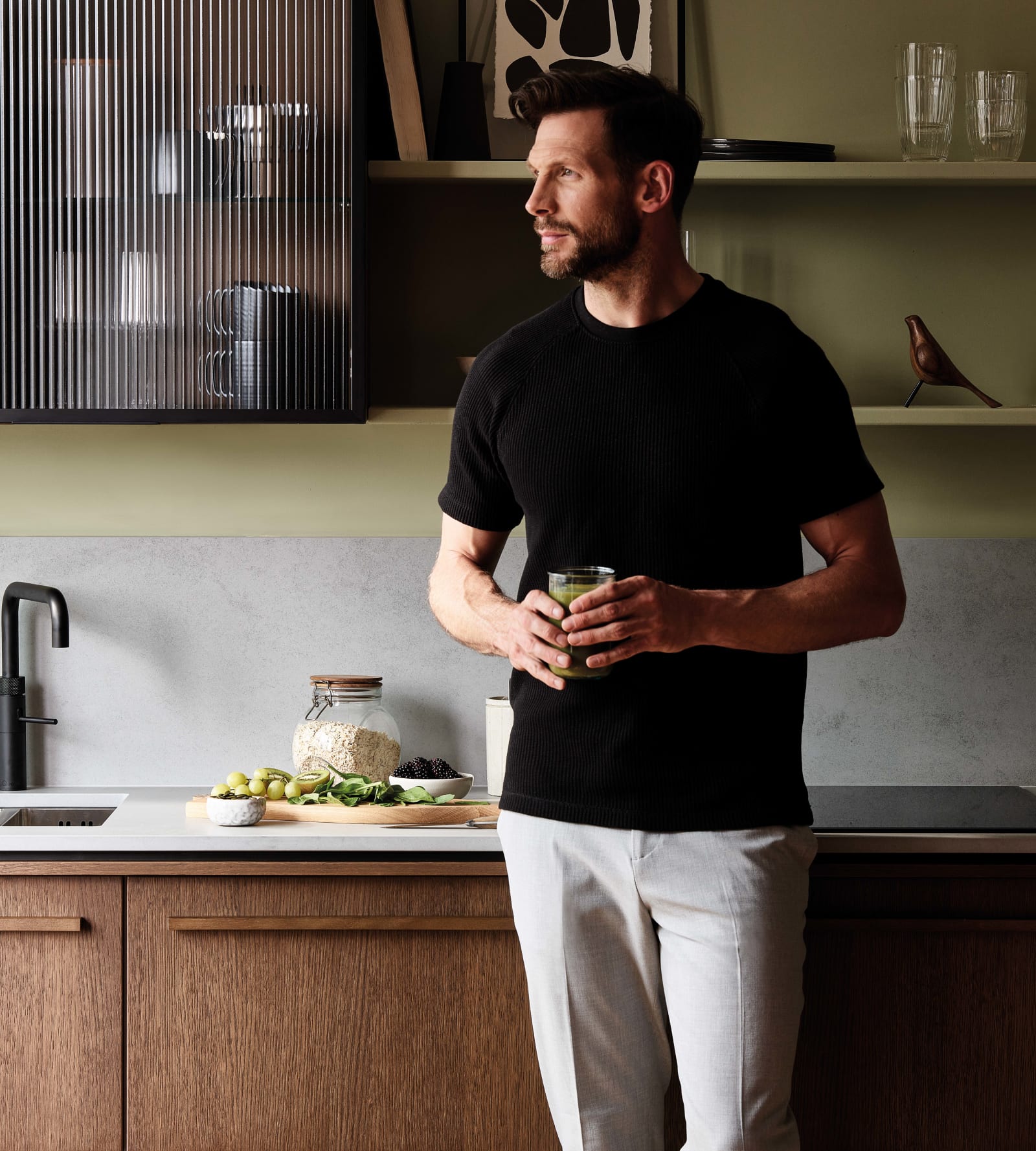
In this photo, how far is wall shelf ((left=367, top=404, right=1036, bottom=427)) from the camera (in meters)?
2.27

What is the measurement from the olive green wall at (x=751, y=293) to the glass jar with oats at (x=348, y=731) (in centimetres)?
37

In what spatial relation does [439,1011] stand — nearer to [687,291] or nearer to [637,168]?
[687,291]

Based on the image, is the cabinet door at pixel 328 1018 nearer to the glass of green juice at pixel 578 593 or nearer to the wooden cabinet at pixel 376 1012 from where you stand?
the wooden cabinet at pixel 376 1012

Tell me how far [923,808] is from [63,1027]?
4.78ft

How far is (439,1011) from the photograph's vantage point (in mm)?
1929

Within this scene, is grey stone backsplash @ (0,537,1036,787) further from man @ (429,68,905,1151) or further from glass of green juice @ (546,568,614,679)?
glass of green juice @ (546,568,614,679)

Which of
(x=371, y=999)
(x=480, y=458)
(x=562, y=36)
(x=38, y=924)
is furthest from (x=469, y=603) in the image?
(x=562, y=36)

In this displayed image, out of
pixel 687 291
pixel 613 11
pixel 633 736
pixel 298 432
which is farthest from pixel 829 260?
pixel 633 736

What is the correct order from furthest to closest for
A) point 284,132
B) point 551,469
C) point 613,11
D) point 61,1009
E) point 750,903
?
point 613,11 < point 284,132 < point 61,1009 < point 551,469 < point 750,903

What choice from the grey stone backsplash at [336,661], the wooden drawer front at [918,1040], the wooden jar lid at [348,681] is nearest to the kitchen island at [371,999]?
the wooden drawer front at [918,1040]

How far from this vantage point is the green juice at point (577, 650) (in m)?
1.44

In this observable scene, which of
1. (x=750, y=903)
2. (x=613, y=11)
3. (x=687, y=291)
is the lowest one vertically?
(x=750, y=903)

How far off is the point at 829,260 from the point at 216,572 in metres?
1.38

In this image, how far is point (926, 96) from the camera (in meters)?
2.32
